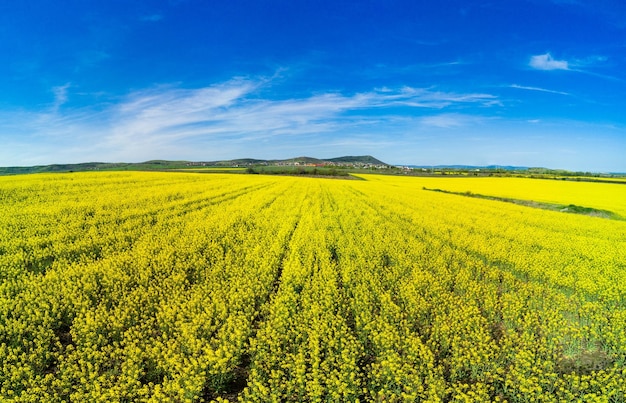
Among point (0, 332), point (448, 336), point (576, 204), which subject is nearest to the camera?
point (0, 332)

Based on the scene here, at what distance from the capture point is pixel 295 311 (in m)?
9.16

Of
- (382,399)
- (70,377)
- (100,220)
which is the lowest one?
(382,399)

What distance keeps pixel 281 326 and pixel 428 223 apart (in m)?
16.6

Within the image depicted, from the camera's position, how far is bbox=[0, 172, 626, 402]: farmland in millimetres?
6426

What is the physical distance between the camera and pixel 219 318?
28.1 ft

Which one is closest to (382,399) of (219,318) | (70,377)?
(219,318)

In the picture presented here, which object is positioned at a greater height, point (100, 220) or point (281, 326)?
point (100, 220)

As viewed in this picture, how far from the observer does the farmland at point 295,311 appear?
6.43 metres

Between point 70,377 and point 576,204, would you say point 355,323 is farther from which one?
point 576,204

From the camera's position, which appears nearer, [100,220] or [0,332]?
[0,332]

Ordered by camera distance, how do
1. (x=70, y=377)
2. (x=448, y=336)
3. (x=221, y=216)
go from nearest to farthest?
(x=70, y=377) → (x=448, y=336) → (x=221, y=216)

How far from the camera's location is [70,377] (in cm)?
615

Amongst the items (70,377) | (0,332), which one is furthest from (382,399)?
(0,332)

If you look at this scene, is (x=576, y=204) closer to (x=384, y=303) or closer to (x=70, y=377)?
(x=384, y=303)
